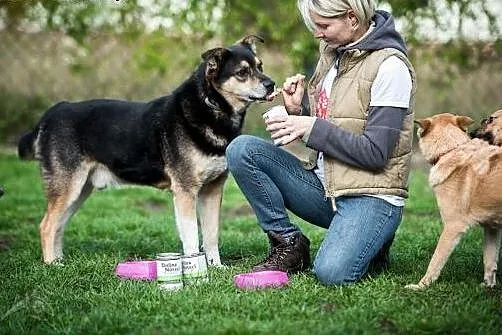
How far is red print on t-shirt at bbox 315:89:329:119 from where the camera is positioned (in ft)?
14.2

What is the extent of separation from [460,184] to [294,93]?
1.10m

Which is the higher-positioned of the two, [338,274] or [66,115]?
[66,115]

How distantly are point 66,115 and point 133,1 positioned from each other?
4.87 metres

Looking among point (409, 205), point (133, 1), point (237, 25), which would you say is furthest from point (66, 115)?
point (237, 25)

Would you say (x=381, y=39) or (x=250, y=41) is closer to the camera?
(x=381, y=39)

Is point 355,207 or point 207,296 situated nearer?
point 207,296

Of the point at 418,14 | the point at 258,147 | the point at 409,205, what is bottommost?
the point at 409,205

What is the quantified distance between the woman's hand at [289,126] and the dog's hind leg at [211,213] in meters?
1.15

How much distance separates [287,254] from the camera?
179 inches

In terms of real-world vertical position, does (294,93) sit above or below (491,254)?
above

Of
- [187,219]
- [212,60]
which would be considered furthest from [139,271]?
[212,60]

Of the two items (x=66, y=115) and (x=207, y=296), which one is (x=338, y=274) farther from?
(x=66, y=115)

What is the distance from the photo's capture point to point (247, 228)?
6793 millimetres

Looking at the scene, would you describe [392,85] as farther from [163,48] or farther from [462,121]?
[163,48]
